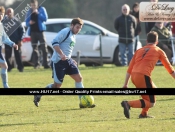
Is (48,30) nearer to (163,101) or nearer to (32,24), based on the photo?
(32,24)

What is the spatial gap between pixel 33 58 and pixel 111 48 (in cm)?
286

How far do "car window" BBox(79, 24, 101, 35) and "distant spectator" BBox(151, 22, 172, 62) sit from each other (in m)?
2.62

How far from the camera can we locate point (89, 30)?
78.5 ft

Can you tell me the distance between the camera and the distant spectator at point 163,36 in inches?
856

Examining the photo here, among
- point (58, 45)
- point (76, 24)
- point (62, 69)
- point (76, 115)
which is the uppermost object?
A: point (76, 24)

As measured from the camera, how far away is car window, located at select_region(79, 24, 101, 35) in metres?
23.9

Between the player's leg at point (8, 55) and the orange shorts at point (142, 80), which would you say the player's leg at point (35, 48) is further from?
the orange shorts at point (142, 80)

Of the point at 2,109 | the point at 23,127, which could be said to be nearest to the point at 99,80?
the point at 2,109

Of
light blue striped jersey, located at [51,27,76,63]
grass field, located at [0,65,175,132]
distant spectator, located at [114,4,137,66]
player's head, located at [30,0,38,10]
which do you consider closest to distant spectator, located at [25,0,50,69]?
player's head, located at [30,0,38,10]

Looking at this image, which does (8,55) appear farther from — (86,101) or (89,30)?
(86,101)

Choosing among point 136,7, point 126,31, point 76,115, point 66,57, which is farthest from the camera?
point 136,7

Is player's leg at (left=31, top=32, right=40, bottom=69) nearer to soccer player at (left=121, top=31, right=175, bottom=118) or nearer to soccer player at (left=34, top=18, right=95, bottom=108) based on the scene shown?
soccer player at (left=34, top=18, right=95, bottom=108)

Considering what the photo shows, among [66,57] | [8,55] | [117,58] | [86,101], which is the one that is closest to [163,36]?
[117,58]

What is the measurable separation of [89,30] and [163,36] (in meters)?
3.09
